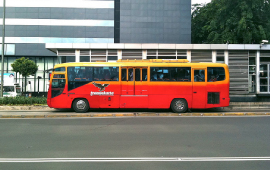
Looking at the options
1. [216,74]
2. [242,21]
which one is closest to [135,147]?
[216,74]

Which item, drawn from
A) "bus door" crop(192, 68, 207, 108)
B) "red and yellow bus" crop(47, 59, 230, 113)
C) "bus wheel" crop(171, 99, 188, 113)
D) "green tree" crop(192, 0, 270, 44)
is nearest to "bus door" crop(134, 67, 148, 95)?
"red and yellow bus" crop(47, 59, 230, 113)

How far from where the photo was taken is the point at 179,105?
14219mm

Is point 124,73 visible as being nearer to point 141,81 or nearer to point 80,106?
point 141,81

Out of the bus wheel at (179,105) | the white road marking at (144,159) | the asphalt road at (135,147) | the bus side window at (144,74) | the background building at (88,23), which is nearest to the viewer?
the asphalt road at (135,147)

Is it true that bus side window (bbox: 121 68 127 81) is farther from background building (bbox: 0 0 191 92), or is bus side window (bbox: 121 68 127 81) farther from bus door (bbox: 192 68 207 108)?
background building (bbox: 0 0 191 92)

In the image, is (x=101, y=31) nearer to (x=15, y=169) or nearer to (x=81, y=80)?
(x=81, y=80)

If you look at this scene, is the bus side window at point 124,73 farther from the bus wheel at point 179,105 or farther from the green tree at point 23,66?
the green tree at point 23,66

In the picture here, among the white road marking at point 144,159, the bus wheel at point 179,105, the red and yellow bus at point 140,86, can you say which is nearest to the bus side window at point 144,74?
the red and yellow bus at point 140,86

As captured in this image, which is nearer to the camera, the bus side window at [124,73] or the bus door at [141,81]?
the bus door at [141,81]

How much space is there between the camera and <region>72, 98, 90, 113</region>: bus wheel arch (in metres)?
14.2

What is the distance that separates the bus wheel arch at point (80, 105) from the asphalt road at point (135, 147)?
4558mm

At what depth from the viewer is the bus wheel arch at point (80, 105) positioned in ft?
46.6

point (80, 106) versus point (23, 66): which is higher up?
point (23, 66)

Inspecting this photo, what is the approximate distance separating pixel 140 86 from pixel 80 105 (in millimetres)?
3723
